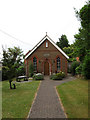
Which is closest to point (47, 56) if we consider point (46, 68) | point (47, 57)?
point (47, 57)

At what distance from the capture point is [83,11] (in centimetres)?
1120

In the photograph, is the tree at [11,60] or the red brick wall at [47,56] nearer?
the tree at [11,60]

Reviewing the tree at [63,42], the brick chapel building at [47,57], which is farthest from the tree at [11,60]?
the tree at [63,42]

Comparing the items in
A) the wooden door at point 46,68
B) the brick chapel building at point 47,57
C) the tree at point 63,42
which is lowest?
the wooden door at point 46,68

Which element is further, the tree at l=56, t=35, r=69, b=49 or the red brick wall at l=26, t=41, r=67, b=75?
the tree at l=56, t=35, r=69, b=49

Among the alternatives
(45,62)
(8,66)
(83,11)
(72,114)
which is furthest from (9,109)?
(45,62)

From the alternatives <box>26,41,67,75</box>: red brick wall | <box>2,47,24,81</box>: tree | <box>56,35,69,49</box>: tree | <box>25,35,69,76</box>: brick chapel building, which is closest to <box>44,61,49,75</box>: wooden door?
<box>25,35,69,76</box>: brick chapel building

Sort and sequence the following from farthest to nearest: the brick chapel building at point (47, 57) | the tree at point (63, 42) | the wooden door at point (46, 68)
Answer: the tree at point (63, 42), the wooden door at point (46, 68), the brick chapel building at point (47, 57)

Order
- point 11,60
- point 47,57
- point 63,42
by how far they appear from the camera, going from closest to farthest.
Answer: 1. point 11,60
2. point 47,57
3. point 63,42

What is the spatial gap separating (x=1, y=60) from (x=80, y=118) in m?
9.83

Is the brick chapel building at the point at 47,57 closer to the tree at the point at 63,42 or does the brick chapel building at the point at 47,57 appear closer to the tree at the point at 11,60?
the tree at the point at 11,60

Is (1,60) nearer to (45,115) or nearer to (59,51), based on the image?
(45,115)

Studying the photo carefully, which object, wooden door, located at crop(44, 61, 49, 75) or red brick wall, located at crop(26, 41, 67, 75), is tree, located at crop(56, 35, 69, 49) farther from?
wooden door, located at crop(44, 61, 49, 75)

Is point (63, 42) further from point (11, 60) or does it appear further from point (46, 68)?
point (11, 60)
